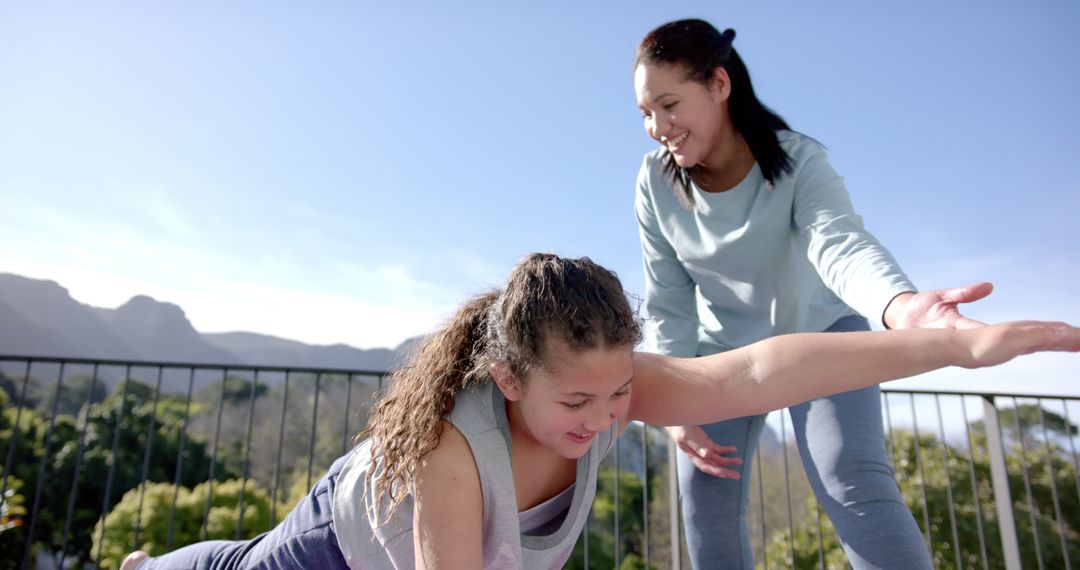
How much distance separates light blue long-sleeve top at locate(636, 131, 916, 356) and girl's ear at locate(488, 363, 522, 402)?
2.20ft

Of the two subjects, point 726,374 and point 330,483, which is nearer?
point 726,374

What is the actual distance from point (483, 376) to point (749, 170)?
3.03 feet

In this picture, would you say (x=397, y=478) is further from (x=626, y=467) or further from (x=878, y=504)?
(x=626, y=467)

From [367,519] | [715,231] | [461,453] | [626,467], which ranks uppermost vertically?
[715,231]

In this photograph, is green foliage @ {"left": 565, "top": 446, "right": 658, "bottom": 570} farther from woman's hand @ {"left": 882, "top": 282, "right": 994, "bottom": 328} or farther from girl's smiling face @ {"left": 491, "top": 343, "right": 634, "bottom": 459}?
woman's hand @ {"left": 882, "top": 282, "right": 994, "bottom": 328}

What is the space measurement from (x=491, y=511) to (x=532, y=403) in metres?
0.19

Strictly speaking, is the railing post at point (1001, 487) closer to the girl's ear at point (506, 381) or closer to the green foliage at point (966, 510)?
the girl's ear at point (506, 381)

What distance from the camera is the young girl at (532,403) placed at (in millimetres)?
1106

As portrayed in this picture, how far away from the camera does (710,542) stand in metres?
1.66

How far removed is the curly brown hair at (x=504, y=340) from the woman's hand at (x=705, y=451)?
1.82 ft

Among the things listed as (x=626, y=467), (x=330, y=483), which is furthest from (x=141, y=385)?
(x=330, y=483)

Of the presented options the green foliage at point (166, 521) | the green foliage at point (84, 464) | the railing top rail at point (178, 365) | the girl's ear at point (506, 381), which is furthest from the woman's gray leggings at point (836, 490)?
the green foliage at point (84, 464)

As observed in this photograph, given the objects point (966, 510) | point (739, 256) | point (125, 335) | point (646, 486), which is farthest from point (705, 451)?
point (125, 335)

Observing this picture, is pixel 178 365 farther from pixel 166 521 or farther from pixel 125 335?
pixel 125 335
